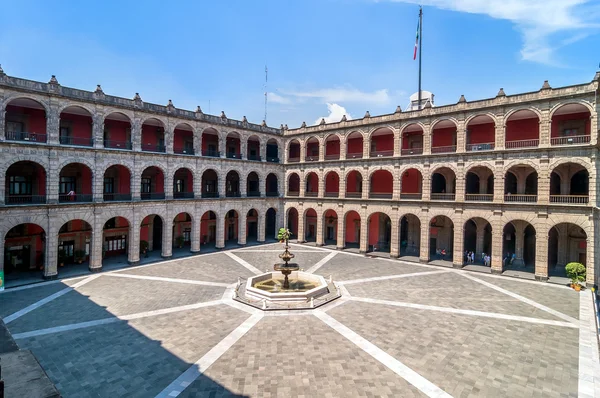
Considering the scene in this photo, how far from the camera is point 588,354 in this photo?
44.0 ft

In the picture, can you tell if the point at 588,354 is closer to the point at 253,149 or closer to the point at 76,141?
the point at 253,149

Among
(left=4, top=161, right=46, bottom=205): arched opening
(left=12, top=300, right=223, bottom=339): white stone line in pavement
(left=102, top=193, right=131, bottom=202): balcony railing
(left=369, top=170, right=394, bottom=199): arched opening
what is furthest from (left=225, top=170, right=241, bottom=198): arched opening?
(left=12, top=300, right=223, bottom=339): white stone line in pavement

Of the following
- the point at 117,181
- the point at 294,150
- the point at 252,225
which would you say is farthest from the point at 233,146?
the point at 117,181

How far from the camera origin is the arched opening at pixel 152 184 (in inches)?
1246

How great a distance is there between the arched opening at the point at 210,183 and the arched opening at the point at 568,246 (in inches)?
1317

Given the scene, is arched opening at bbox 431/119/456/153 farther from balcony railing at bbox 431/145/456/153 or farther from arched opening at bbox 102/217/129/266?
arched opening at bbox 102/217/129/266

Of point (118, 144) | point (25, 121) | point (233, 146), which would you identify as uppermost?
point (233, 146)

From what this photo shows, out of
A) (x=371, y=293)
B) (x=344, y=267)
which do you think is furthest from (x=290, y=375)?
(x=344, y=267)

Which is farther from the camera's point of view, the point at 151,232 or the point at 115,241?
the point at 151,232

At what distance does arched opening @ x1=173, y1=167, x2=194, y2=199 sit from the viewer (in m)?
34.4

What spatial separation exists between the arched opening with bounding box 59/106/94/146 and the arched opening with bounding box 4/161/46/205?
10.3 ft

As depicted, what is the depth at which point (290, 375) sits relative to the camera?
1171 cm

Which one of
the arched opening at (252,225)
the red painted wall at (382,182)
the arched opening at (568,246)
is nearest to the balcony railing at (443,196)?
the red painted wall at (382,182)

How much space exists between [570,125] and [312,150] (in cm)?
2565
